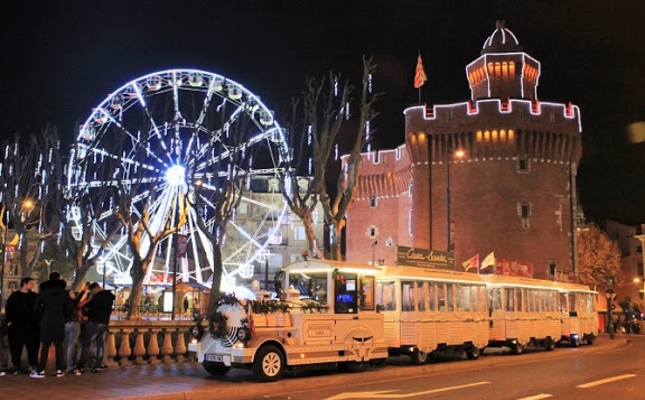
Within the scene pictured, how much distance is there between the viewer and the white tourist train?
14531 mm

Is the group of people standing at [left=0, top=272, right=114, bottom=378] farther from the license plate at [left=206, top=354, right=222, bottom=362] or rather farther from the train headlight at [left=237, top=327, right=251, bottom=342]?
the train headlight at [left=237, top=327, right=251, bottom=342]

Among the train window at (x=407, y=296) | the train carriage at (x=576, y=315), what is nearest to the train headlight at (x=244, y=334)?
the train window at (x=407, y=296)

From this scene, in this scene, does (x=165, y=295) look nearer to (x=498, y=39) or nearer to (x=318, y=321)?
(x=318, y=321)

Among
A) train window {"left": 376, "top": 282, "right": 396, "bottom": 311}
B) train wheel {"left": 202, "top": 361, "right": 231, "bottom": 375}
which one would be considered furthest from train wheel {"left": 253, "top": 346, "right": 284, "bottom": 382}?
train window {"left": 376, "top": 282, "right": 396, "bottom": 311}

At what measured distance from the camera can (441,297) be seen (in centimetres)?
2084

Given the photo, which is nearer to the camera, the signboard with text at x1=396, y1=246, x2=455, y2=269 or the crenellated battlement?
the signboard with text at x1=396, y1=246, x2=455, y2=269

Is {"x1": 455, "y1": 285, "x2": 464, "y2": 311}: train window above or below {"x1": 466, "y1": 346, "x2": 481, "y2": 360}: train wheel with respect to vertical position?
above

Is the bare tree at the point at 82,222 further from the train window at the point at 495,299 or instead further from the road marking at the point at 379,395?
the road marking at the point at 379,395

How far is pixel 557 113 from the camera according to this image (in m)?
51.9

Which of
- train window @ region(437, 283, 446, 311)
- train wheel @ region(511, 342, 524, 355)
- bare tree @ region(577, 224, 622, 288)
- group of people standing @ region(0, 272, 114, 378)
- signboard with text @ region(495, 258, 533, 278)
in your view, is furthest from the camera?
bare tree @ region(577, 224, 622, 288)

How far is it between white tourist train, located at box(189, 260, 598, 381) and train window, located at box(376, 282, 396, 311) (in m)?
0.03

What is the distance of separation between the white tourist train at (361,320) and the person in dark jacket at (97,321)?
2.03 meters

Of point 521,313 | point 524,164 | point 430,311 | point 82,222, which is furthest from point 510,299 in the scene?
point 524,164

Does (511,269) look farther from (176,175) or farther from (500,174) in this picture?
(176,175)
